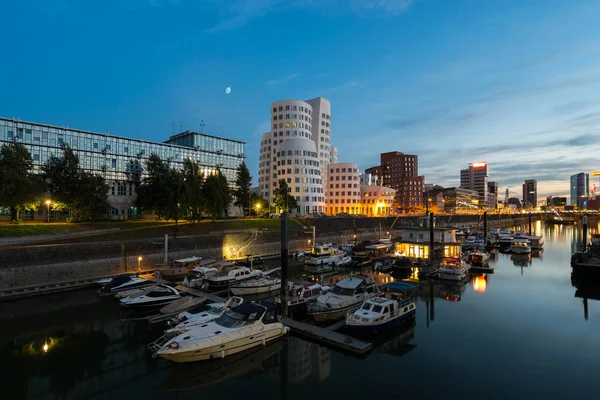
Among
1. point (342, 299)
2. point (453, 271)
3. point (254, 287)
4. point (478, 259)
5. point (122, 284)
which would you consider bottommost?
point (254, 287)

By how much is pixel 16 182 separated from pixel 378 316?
189ft

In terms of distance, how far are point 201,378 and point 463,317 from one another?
2301 centimetres

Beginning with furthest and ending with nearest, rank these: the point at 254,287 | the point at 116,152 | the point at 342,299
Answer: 1. the point at 116,152
2. the point at 254,287
3. the point at 342,299

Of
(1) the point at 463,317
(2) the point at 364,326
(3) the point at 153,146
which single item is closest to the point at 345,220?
(3) the point at 153,146

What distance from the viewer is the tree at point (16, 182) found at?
50.1 metres

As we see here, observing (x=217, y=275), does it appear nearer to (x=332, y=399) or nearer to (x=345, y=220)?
(x=332, y=399)

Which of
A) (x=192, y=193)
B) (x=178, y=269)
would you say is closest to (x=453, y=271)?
(x=178, y=269)

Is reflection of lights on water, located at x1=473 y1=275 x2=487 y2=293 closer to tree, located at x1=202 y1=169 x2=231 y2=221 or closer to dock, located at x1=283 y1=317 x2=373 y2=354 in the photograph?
dock, located at x1=283 y1=317 x2=373 y2=354

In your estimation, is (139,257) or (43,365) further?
(139,257)

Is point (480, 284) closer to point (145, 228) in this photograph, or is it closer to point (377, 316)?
point (377, 316)

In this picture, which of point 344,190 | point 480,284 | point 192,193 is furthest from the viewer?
point 344,190

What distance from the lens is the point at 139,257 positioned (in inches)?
1817

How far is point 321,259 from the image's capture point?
5338 centimetres

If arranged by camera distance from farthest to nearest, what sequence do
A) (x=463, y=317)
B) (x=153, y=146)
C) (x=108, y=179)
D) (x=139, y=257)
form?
(x=153, y=146) < (x=108, y=179) < (x=139, y=257) < (x=463, y=317)
